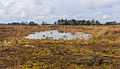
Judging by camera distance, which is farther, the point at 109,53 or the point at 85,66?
the point at 109,53

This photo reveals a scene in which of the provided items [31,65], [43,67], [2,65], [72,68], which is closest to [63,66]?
[72,68]

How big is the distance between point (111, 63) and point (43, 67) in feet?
15.2

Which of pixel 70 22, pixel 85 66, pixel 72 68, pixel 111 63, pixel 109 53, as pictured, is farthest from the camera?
pixel 70 22

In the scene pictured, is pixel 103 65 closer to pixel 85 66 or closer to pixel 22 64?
pixel 85 66

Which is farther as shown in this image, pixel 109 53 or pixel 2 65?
pixel 109 53

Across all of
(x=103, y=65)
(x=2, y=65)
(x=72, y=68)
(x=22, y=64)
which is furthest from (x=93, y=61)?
(x=2, y=65)

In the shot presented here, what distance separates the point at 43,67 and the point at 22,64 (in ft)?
5.15

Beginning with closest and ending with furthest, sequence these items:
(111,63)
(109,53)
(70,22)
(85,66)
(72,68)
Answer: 1. (72,68)
2. (85,66)
3. (111,63)
4. (109,53)
5. (70,22)

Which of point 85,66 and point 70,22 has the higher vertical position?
point 70,22

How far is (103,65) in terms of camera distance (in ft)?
24.9

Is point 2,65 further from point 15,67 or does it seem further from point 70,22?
point 70,22

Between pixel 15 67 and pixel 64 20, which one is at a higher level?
pixel 64 20

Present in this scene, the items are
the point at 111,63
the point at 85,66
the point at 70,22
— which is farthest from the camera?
the point at 70,22

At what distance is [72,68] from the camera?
684cm
